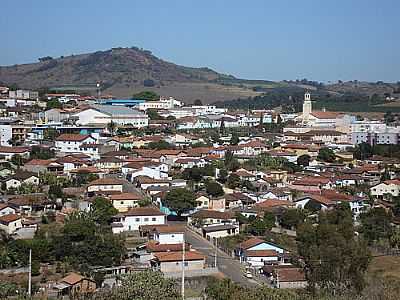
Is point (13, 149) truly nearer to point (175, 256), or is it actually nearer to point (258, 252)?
point (175, 256)

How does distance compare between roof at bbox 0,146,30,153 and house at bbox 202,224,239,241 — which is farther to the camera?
roof at bbox 0,146,30,153

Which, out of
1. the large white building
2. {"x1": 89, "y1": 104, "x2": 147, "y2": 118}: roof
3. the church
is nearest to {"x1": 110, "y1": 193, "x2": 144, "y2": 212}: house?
the large white building

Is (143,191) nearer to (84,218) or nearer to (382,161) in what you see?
(84,218)

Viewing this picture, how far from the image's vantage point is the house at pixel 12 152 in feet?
51.4

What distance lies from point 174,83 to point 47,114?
99.6 ft

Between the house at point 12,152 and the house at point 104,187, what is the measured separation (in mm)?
3532

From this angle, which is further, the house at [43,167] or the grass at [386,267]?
the house at [43,167]

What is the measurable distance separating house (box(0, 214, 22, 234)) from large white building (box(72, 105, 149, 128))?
10.8 meters

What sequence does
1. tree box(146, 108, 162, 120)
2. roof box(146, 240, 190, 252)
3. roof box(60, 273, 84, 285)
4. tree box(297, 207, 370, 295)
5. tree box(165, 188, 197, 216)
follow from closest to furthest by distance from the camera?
tree box(297, 207, 370, 295)
roof box(60, 273, 84, 285)
roof box(146, 240, 190, 252)
tree box(165, 188, 197, 216)
tree box(146, 108, 162, 120)

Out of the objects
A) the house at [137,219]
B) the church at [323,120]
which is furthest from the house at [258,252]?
the church at [323,120]

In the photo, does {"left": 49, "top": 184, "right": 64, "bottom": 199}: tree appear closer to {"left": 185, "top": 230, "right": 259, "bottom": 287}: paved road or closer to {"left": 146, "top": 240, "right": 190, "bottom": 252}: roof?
{"left": 185, "top": 230, "right": 259, "bottom": 287}: paved road

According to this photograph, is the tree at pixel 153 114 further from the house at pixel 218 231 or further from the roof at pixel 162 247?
the roof at pixel 162 247

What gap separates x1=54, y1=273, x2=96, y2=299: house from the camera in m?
7.69

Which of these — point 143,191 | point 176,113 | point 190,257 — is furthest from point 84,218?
point 176,113
